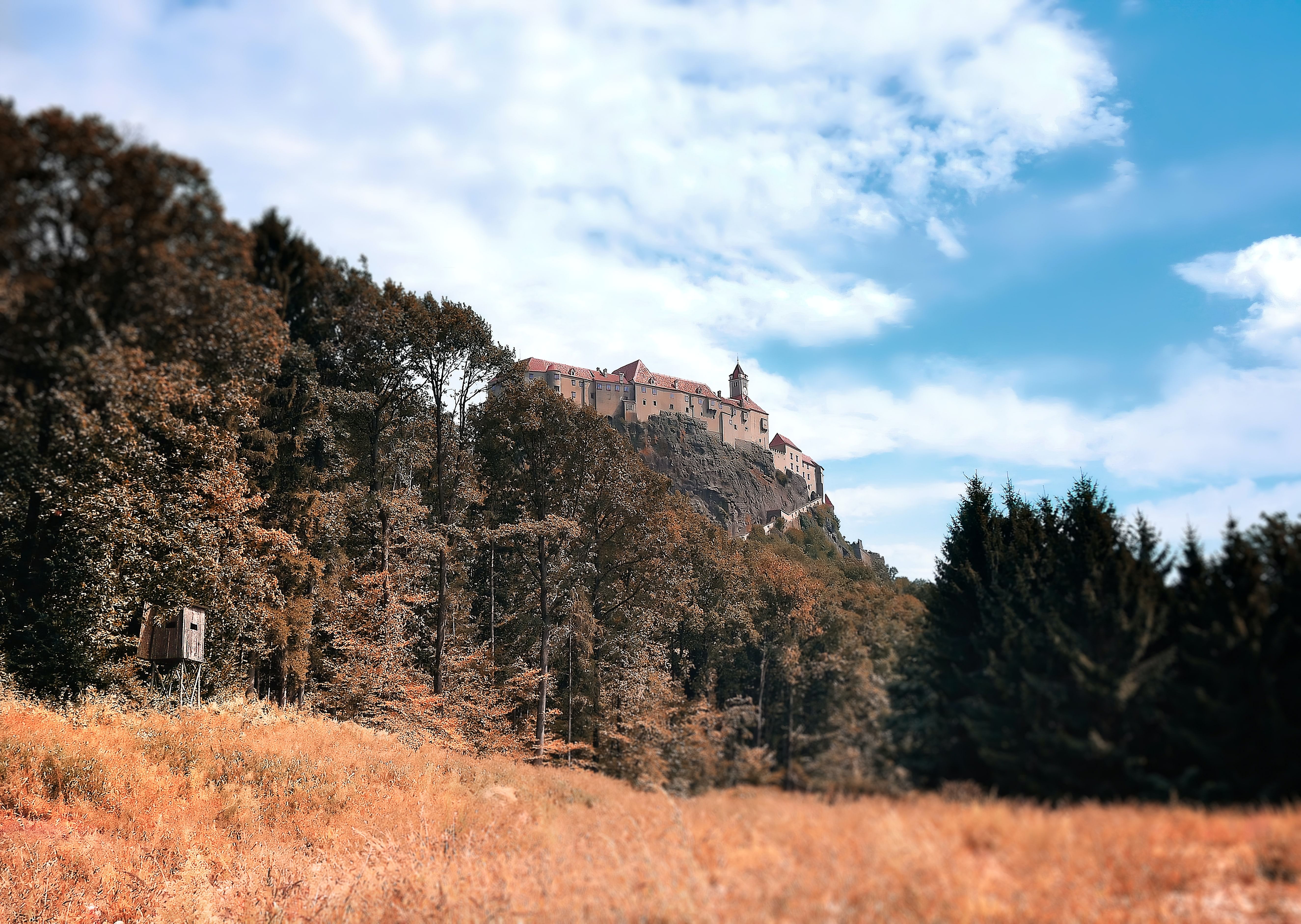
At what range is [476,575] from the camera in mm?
32688

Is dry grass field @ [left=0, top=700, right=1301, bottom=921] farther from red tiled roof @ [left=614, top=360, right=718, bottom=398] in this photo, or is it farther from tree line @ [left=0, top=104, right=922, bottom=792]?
red tiled roof @ [left=614, top=360, right=718, bottom=398]

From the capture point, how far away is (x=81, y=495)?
1442 cm

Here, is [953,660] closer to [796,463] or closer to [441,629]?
[441,629]

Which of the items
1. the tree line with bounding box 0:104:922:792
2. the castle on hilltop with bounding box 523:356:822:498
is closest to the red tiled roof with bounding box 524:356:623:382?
the castle on hilltop with bounding box 523:356:822:498

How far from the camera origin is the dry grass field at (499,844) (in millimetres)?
4711

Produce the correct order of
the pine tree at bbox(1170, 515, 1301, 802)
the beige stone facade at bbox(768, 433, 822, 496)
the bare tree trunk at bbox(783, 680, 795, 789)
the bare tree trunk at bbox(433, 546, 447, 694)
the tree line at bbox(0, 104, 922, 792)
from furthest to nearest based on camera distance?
the beige stone facade at bbox(768, 433, 822, 496) → the bare tree trunk at bbox(433, 546, 447, 694) → the bare tree trunk at bbox(783, 680, 795, 789) → the tree line at bbox(0, 104, 922, 792) → the pine tree at bbox(1170, 515, 1301, 802)

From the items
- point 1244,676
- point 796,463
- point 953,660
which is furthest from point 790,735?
point 796,463

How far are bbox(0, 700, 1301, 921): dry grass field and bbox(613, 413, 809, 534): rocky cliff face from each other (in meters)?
74.7

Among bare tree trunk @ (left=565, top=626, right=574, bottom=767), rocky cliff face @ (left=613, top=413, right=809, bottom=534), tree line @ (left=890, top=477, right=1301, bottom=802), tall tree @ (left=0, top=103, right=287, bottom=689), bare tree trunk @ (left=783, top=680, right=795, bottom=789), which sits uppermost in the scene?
rocky cliff face @ (left=613, top=413, right=809, bottom=534)

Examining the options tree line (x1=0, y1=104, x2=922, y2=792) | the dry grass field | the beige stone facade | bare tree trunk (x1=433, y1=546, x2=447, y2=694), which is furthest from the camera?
the beige stone facade

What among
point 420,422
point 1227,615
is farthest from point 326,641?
point 1227,615

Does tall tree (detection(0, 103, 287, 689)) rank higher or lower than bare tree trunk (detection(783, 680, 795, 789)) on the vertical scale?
higher

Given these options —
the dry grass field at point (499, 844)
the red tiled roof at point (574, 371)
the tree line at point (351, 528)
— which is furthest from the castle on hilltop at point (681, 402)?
the dry grass field at point (499, 844)

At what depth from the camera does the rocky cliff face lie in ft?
311
